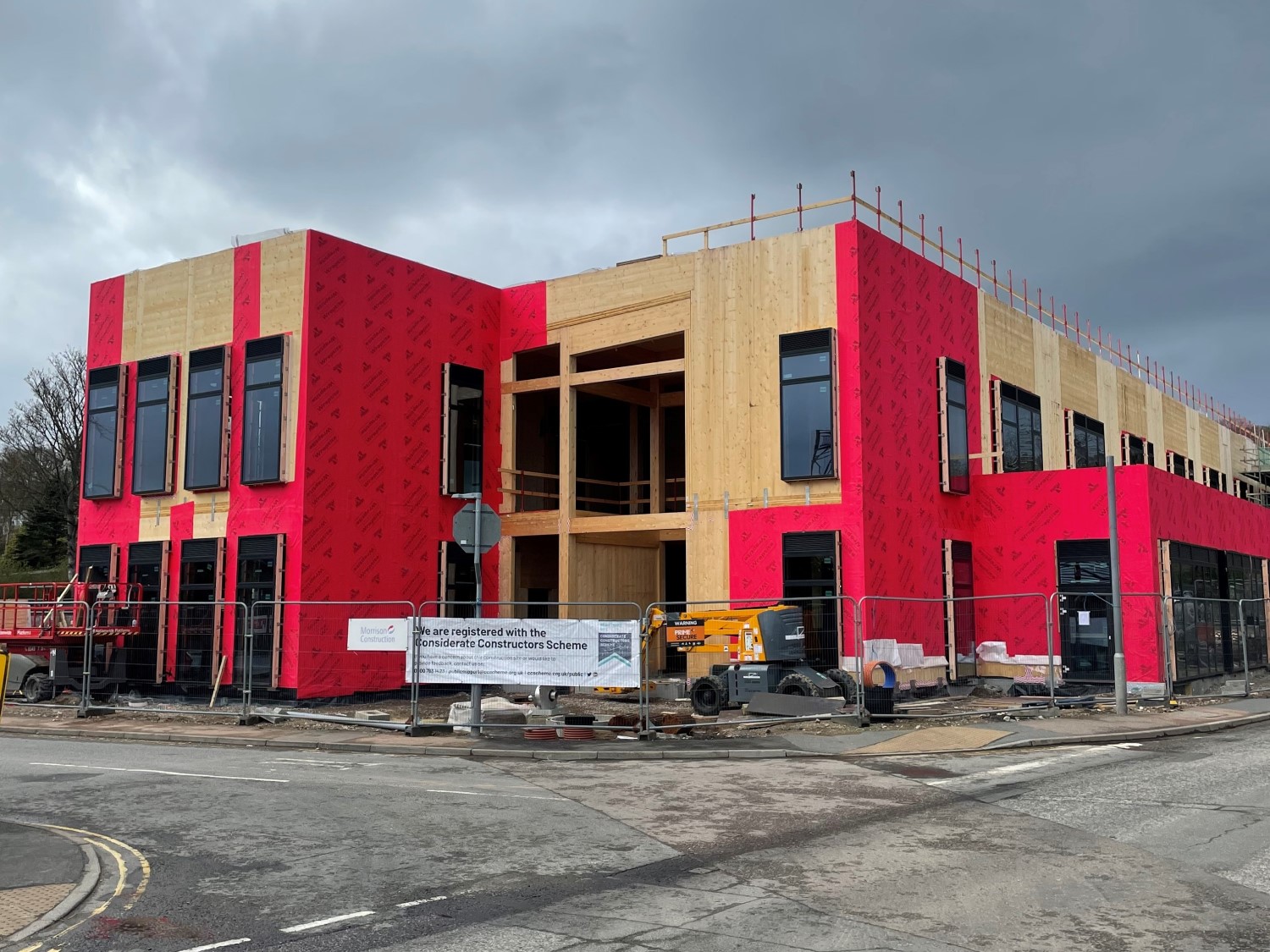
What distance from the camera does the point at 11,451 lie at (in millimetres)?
55531

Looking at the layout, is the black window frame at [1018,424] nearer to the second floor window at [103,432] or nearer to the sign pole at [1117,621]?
the sign pole at [1117,621]

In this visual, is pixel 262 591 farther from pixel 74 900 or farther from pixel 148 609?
pixel 74 900

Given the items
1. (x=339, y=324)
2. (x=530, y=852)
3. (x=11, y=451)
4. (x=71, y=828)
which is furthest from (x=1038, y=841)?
(x=11, y=451)

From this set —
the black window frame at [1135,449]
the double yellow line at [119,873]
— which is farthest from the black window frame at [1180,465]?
the double yellow line at [119,873]

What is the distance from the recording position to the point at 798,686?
20062 millimetres

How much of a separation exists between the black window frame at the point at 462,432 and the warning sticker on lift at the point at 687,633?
7.95 meters

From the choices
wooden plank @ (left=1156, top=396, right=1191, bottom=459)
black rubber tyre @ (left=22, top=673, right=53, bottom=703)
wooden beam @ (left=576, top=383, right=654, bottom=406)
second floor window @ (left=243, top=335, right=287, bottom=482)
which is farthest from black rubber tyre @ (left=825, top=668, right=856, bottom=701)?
wooden plank @ (left=1156, top=396, right=1191, bottom=459)

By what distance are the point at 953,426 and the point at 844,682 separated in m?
10.1

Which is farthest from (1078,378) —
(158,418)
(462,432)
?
(158,418)

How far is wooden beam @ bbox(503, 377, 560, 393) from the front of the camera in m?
29.4

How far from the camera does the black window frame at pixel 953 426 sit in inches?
1089

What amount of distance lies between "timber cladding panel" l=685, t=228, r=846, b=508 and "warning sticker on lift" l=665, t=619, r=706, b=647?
4.23m

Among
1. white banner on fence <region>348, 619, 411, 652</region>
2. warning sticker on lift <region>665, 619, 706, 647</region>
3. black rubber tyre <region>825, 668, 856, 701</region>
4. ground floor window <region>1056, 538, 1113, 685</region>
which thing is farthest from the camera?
ground floor window <region>1056, 538, 1113, 685</region>

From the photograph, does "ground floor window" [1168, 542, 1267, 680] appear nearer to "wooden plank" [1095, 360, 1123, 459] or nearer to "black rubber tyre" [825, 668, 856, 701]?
"wooden plank" [1095, 360, 1123, 459]
